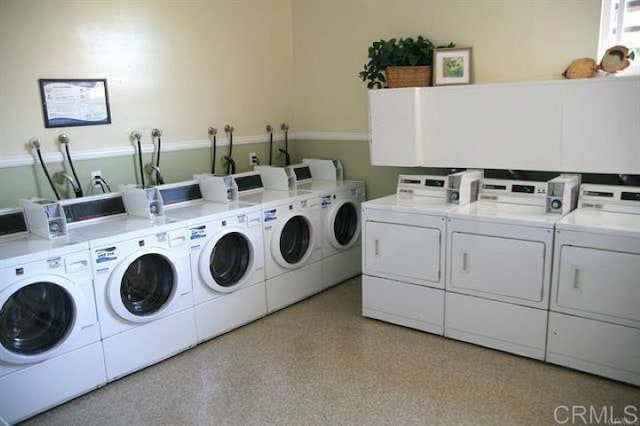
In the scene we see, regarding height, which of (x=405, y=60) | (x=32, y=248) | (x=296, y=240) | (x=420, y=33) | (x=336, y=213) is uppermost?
(x=420, y=33)

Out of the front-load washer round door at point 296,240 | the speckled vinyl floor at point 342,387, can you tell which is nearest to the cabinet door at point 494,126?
the front-load washer round door at point 296,240

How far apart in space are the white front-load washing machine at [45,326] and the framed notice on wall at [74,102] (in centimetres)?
88

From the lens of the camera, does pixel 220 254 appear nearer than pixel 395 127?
Yes

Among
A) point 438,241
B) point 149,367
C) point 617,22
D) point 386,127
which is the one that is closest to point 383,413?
point 438,241

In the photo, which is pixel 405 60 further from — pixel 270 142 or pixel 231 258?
pixel 231 258

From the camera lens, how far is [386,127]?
4.02 meters

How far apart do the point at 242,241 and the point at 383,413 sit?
5.33 ft

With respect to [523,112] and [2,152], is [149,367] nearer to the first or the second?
[2,152]

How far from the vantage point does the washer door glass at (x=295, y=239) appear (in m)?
4.21

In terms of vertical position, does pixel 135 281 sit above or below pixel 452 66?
below

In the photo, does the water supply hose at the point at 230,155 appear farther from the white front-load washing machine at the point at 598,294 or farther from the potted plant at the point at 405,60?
the white front-load washing machine at the point at 598,294

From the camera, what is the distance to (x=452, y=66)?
3932mm

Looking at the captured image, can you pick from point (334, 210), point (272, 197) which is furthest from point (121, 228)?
point (334, 210)

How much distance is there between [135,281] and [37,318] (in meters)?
0.60
